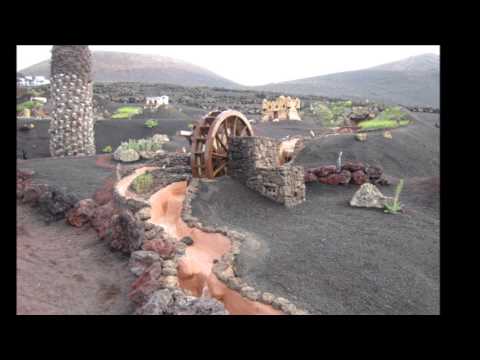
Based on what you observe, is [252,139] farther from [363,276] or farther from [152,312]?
[152,312]

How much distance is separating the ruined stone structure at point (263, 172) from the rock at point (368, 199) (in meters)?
1.27

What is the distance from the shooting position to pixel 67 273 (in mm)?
5695

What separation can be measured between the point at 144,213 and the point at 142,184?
5.52 ft

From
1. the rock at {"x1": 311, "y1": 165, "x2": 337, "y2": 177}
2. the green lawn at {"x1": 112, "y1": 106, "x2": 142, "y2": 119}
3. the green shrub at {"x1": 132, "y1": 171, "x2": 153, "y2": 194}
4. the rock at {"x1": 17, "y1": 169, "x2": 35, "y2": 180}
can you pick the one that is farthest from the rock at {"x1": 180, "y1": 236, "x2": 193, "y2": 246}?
the green lawn at {"x1": 112, "y1": 106, "x2": 142, "y2": 119}

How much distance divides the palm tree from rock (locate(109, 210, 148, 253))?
27.8 ft

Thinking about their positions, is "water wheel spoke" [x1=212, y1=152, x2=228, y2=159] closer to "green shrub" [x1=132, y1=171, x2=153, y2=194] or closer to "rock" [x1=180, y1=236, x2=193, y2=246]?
"green shrub" [x1=132, y1=171, x2=153, y2=194]

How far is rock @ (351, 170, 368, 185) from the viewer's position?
9500 millimetres

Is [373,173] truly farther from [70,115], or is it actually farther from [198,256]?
[70,115]

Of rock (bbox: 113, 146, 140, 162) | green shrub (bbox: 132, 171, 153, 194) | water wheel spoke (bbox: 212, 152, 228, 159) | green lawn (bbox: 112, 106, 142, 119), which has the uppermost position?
green lawn (bbox: 112, 106, 142, 119)

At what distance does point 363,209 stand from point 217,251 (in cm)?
382

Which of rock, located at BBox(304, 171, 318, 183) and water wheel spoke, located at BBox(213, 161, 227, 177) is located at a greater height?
water wheel spoke, located at BBox(213, 161, 227, 177)

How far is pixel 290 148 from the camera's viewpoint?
1323cm

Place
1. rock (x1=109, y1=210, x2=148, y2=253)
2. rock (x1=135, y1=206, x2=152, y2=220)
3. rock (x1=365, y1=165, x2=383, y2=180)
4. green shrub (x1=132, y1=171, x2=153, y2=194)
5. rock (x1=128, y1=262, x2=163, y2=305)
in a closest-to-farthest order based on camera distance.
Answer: rock (x1=128, y1=262, x2=163, y2=305), rock (x1=109, y1=210, x2=148, y2=253), rock (x1=135, y1=206, x2=152, y2=220), green shrub (x1=132, y1=171, x2=153, y2=194), rock (x1=365, y1=165, x2=383, y2=180)

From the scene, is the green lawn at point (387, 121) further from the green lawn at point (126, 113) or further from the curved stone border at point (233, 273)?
the green lawn at point (126, 113)
